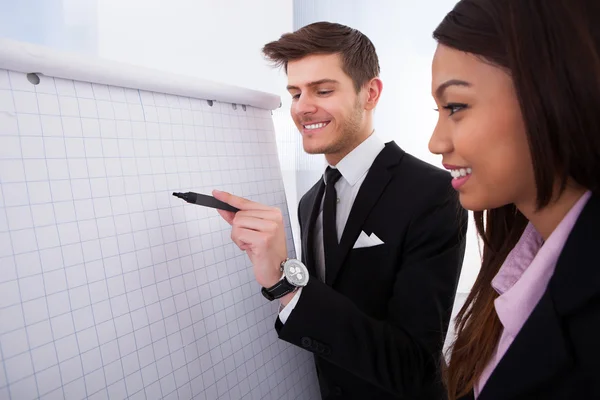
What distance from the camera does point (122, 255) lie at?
0.60 metres

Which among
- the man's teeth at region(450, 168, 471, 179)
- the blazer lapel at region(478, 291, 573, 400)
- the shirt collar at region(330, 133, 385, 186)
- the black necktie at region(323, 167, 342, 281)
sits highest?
the shirt collar at region(330, 133, 385, 186)

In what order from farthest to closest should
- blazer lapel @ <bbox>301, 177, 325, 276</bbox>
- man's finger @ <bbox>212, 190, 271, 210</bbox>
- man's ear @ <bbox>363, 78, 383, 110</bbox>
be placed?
1. man's ear @ <bbox>363, 78, 383, 110</bbox>
2. blazer lapel @ <bbox>301, 177, 325, 276</bbox>
3. man's finger @ <bbox>212, 190, 271, 210</bbox>

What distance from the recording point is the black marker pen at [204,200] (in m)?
0.60

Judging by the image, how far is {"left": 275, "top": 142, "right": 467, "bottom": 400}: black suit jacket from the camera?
0.72m

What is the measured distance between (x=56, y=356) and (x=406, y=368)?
61 cm

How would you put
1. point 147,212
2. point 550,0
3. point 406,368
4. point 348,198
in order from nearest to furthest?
point 550,0, point 147,212, point 406,368, point 348,198

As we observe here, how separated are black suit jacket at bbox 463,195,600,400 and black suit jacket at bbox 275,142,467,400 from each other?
302 millimetres

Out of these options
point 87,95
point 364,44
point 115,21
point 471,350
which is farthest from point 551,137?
point 115,21

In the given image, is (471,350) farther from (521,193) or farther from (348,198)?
(348,198)

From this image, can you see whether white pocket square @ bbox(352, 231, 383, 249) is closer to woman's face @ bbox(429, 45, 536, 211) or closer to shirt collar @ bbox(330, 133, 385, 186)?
shirt collar @ bbox(330, 133, 385, 186)

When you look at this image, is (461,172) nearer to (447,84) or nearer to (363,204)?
(447,84)

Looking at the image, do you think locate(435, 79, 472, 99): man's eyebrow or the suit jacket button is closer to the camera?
locate(435, 79, 472, 99): man's eyebrow

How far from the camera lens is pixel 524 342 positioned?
47cm

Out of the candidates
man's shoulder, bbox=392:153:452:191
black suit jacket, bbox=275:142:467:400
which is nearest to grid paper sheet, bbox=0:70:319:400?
black suit jacket, bbox=275:142:467:400
